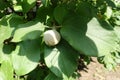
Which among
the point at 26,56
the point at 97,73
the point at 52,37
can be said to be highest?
the point at 52,37

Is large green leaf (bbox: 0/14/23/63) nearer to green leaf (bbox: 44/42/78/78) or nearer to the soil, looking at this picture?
green leaf (bbox: 44/42/78/78)

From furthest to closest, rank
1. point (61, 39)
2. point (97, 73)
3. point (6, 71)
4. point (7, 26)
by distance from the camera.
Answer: point (97, 73)
point (7, 26)
point (61, 39)
point (6, 71)

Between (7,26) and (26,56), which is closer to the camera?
(26,56)

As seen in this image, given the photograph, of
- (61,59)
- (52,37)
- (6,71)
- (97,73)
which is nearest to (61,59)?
(61,59)

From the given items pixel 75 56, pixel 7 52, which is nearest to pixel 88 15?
pixel 75 56

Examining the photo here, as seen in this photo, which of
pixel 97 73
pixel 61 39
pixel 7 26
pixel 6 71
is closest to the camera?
pixel 6 71

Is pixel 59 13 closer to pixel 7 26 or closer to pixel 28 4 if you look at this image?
pixel 28 4

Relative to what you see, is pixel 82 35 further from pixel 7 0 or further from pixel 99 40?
pixel 7 0
